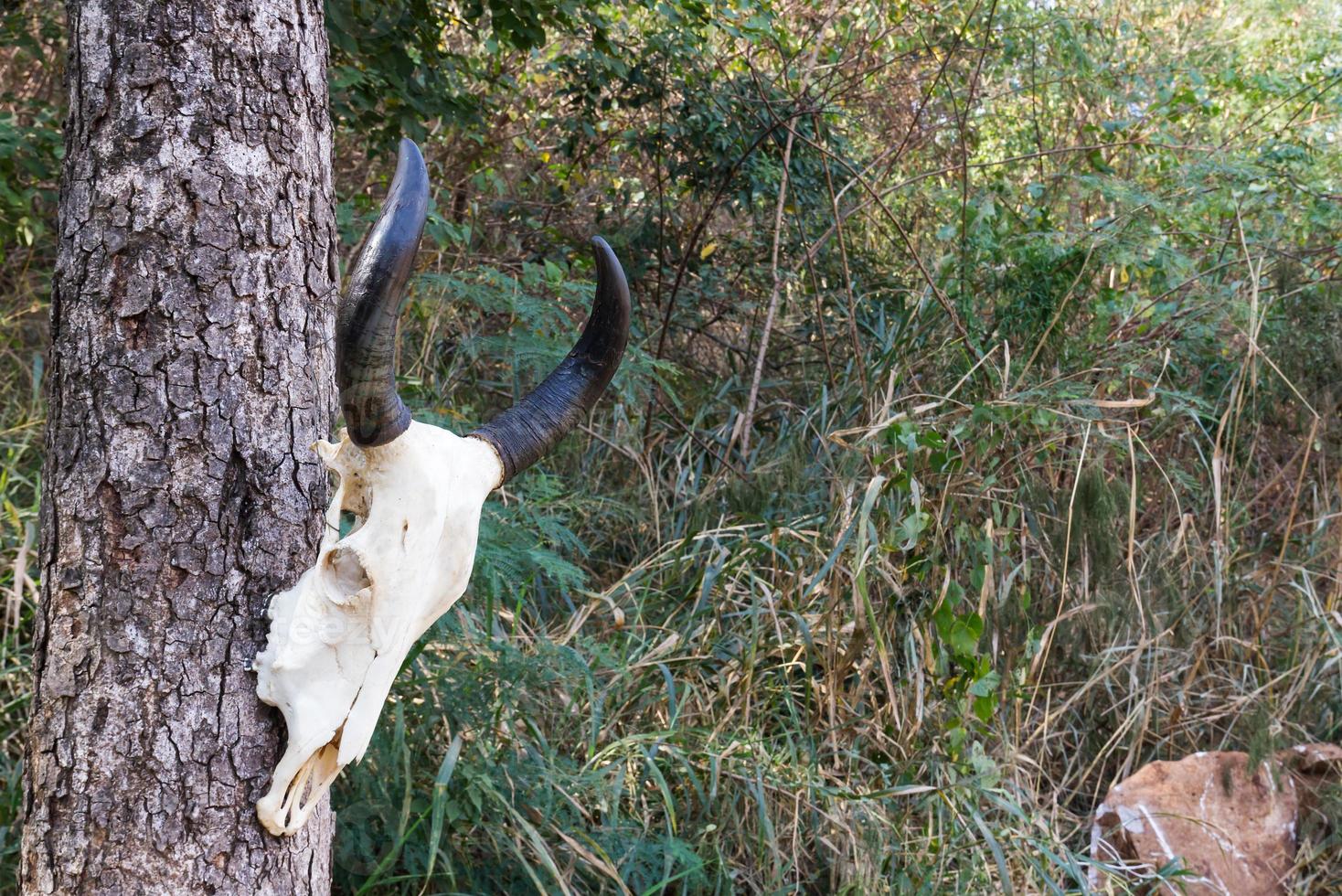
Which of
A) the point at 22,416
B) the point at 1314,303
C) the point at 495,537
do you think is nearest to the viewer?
the point at 495,537

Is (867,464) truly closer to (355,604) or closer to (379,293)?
(355,604)

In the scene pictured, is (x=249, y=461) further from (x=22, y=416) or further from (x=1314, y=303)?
(x=1314, y=303)

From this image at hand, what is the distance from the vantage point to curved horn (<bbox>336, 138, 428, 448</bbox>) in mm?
1138

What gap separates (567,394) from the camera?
1.57 m

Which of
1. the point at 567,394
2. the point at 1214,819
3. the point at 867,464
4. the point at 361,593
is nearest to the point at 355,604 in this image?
the point at 361,593

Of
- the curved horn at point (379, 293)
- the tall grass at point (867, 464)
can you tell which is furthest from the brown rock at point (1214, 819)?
the curved horn at point (379, 293)

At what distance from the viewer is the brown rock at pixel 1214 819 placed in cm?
320

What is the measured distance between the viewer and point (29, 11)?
3.86 m

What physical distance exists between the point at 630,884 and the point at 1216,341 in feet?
11.1

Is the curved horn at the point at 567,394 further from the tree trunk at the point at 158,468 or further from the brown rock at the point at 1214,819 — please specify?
the brown rock at the point at 1214,819

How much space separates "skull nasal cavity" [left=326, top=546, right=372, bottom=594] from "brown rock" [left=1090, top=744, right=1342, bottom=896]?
2501 millimetres

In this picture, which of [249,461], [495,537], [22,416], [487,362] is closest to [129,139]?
[249,461]

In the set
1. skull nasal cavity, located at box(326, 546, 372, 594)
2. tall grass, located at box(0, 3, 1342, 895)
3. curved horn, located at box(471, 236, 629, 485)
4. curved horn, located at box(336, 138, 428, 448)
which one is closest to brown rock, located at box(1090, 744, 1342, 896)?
tall grass, located at box(0, 3, 1342, 895)

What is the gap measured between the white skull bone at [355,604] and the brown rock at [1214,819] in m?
2.45
